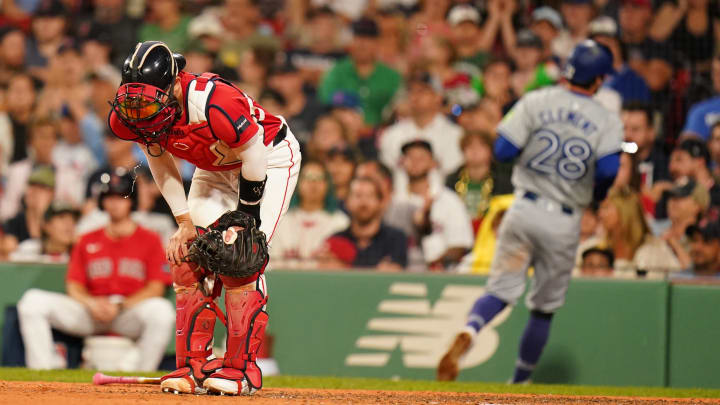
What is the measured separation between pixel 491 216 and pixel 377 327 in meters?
1.24

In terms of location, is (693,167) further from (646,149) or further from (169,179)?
(169,179)

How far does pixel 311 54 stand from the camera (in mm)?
11109

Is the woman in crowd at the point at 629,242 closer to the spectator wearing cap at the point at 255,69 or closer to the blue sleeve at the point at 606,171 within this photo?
the blue sleeve at the point at 606,171

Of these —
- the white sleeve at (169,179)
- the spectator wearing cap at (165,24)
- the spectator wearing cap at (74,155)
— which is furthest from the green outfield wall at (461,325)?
the spectator wearing cap at (165,24)

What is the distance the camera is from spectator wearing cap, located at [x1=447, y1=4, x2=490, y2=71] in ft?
33.9

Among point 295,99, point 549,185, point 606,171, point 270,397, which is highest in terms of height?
point 295,99

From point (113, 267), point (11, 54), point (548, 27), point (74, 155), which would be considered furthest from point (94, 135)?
point (548, 27)

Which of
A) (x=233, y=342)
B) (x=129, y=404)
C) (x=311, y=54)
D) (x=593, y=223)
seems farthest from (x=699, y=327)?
(x=311, y=54)

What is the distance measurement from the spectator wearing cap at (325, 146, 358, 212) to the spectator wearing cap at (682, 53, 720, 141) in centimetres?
285

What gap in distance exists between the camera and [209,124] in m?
4.60

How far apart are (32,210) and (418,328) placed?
12.3ft

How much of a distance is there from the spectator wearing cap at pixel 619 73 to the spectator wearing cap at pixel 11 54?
6.16 meters

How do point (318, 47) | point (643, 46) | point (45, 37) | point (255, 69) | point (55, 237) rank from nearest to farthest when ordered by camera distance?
point (55, 237)
point (643, 46)
point (255, 69)
point (318, 47)
point (45, 37)

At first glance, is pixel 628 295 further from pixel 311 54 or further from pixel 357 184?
pixel 311 54
